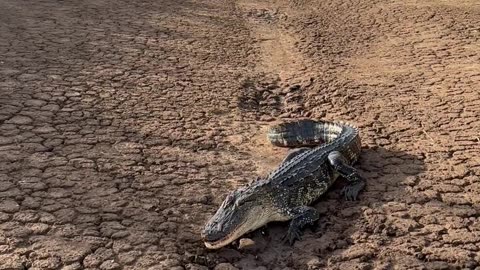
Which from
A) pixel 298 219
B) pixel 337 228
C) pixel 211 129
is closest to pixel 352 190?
pixel 337 228

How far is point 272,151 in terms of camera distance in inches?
233

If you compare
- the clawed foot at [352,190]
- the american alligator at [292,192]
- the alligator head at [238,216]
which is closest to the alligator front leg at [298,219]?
the american alligator at [292,192]

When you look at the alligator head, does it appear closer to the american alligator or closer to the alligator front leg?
the american alligator

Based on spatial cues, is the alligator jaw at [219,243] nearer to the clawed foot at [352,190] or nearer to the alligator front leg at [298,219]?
the alligator front leg at [298,219]

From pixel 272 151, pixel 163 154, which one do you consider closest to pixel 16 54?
pixel 163 154

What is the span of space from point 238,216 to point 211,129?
215 cm

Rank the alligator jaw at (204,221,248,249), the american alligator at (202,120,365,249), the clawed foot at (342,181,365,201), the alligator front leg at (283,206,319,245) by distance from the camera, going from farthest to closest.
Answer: the clawed foot at (342,181,365,201) → the alligator front leg at (283,206,319,245) → the american alligator at (202,120,365,249) → the alligator jaw at (204,221,248,249)

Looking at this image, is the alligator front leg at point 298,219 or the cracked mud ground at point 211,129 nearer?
the cracked mud ground at point 211,129

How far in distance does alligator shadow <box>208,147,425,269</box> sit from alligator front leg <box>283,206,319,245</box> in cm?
5

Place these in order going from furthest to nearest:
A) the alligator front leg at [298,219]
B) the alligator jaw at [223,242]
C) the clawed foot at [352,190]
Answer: the clawed foot at [352,190], the alligator front leg at [298,219], the alligator jaw at [223,242]

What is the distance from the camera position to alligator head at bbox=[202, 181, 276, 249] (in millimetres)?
4145

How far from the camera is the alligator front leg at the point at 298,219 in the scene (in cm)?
440

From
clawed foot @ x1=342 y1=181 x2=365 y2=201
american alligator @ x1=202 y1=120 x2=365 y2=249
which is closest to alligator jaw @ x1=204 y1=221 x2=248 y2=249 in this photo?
american alligator @ x1=202 y1=120 x2=365 y2=249

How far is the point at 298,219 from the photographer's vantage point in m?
4.51
